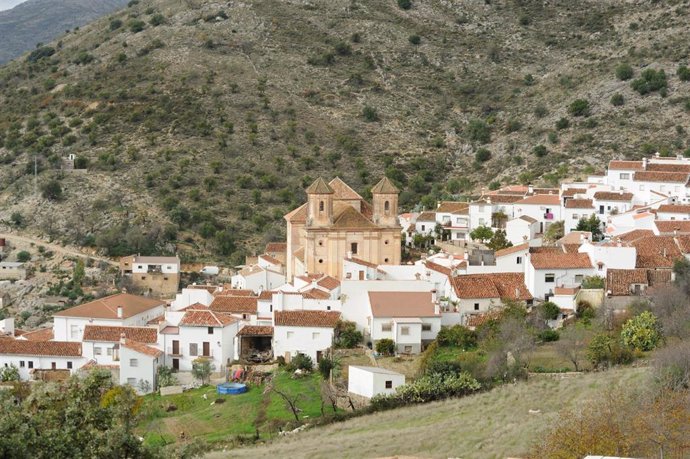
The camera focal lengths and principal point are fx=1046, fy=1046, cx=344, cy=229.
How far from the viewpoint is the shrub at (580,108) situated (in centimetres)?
6769

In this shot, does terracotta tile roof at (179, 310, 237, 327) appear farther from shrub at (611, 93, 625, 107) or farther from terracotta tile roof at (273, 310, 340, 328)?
shrub at (611, 93, 625, 107)

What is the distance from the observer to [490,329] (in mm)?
31156

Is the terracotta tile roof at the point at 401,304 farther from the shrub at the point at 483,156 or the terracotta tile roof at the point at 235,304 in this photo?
the shrub at the point at 483,156

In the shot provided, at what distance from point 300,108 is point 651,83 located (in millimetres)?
24077

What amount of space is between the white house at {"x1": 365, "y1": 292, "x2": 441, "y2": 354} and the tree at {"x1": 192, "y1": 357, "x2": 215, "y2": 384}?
5.19 m

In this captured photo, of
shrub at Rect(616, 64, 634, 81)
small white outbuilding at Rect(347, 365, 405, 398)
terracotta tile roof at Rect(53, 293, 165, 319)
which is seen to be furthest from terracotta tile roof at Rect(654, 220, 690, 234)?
shrub at Rect(616, 64, 634, 81)

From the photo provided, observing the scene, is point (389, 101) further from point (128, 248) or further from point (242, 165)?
point (128, 248)

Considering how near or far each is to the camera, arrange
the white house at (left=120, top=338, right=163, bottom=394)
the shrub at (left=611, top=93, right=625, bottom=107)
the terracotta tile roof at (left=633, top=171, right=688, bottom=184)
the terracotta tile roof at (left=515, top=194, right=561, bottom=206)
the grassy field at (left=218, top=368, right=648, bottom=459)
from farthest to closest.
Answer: the shrub at (left=611, top=93, right=625, bottom=107)
the terracotta tile roof at (left=633, top=171, right=688, bottom=184)
the terracotta tile roof at (left=515, top=194, right=561, bottom=206)
the white house at (left=120, top=338, right=163, bottom=394)
the grassy field at (left=218, top=368, right=648, bottom=459)

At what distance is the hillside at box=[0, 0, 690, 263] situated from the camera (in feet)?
202

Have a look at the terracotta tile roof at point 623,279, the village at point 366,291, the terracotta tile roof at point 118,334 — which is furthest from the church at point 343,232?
the terracotta tile roof at point 623,279

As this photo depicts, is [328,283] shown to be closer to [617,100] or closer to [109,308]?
[109,308]

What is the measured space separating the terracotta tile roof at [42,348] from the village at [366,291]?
0.04 m

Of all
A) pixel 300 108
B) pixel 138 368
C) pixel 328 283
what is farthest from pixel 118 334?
pixel 300 108

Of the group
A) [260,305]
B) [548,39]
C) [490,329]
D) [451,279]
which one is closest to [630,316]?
[490,329]
